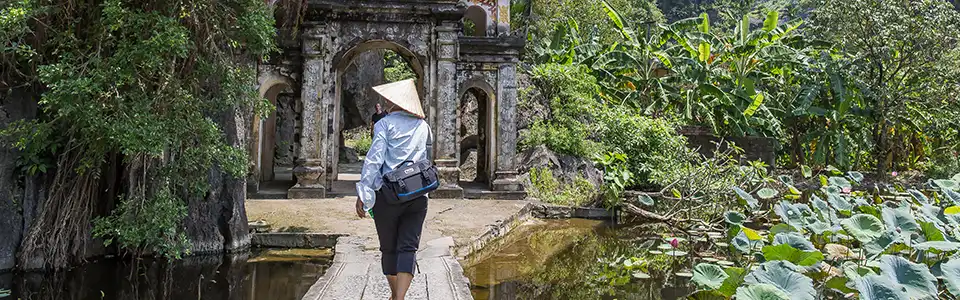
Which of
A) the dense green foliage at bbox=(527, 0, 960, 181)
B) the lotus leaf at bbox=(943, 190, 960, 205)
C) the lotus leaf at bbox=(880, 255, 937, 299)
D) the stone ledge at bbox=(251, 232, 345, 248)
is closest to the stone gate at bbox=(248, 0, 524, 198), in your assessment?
the dense green foliage at bbox=(527, 0, 960, 181)

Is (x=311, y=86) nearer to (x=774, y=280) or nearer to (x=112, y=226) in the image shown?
(x=112, y=226)

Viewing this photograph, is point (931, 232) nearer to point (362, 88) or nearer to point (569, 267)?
point (569, 267)

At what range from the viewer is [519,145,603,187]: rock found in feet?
42.8

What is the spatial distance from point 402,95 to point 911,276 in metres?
2.97

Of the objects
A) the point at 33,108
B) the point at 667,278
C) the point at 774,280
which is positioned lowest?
the point at 667,278

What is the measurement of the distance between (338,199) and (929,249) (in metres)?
8.00

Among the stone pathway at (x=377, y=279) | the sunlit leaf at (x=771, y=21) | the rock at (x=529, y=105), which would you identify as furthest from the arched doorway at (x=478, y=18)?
the stone pathway at (x=377, y=279)

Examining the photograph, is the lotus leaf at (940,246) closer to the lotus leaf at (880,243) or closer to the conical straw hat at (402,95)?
the lotus leaf at (880,243)

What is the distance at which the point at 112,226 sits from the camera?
244 inches

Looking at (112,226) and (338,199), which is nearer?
(112,226)

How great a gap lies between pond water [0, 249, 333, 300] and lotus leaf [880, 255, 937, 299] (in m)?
4.17

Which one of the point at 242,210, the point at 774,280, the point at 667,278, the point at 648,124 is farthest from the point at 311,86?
the point at 774,280

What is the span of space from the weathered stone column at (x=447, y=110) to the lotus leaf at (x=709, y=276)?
6.86 metres

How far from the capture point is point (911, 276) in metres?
3.79
